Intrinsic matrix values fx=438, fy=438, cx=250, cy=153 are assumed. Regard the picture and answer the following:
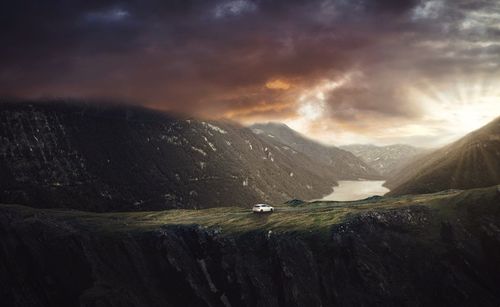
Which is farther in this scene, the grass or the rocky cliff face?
the grass

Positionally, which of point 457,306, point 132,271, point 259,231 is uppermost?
point 259,231

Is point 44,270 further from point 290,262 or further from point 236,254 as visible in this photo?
point 290,262

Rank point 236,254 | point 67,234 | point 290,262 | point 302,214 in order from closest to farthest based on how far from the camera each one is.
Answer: point 290,262 → point 236,254 → point 302,214 → point 67,234

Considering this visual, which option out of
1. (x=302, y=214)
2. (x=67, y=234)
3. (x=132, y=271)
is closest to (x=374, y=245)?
(x=302, y=214)

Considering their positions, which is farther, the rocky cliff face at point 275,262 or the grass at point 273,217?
the grass at point 273,217

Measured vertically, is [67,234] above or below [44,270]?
above
